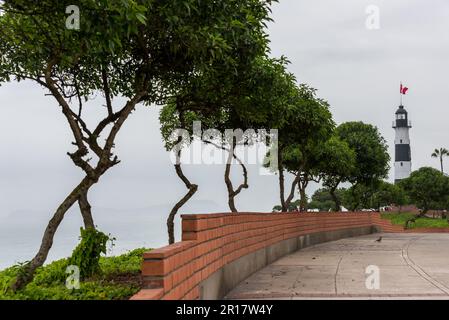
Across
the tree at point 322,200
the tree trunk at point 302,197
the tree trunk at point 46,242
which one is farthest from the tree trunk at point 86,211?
the tree at point 322,200

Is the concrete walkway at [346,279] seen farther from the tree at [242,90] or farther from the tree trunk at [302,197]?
the tree trunk at [302,197]

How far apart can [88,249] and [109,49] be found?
14.5 ft

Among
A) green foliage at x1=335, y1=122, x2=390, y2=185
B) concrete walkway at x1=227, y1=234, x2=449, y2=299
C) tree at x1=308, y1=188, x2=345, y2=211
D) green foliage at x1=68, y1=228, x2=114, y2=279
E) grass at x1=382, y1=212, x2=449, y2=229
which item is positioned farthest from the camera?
tree at x1=308, y1=188, x2=345, y2=211

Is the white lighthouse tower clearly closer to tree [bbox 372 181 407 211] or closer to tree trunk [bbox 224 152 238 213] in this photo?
tree [bbox 372 181 407 211]

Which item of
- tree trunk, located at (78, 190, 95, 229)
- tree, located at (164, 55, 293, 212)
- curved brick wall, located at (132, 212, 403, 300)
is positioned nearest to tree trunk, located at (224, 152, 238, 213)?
curved brick wall, located at (132, 212, 403, 300)

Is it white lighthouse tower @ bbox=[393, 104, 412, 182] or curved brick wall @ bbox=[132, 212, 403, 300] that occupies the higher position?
white lighthouse tower @ bbox=[393, 104, 412, 182]

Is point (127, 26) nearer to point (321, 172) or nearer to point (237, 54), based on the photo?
point (237, 54)

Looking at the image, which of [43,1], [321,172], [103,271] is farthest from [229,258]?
[321,172]

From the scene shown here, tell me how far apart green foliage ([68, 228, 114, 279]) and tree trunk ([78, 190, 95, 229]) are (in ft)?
0.69

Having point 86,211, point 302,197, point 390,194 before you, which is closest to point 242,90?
point 86,211

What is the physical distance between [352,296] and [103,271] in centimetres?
526

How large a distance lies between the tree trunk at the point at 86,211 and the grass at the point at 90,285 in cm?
98

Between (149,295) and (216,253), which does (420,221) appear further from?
(149,295)

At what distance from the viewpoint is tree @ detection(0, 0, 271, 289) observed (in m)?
8.55
